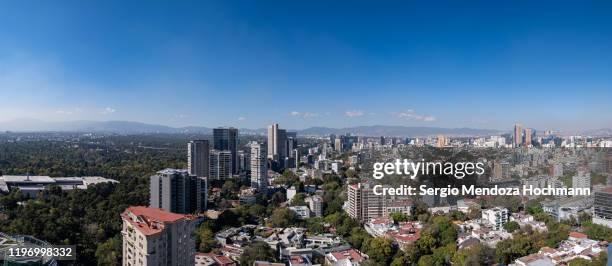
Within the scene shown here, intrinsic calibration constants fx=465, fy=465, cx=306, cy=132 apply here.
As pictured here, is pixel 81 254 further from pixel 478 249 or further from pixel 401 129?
pixel 401 129

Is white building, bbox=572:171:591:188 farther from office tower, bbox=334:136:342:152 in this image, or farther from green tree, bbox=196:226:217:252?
office tower, bbox=334:136:342:152

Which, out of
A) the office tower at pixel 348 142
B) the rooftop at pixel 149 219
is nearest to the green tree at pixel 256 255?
the rooftop at pixel 149 219

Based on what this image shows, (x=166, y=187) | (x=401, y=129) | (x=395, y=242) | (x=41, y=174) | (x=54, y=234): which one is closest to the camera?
(x=54, y=234)

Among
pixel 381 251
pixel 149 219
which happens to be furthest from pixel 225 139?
pixel 149 219

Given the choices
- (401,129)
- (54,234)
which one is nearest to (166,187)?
(54,234)

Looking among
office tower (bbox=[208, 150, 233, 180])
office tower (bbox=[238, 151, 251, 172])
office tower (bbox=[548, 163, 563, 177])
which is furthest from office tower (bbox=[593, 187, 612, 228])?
office tower (bbox=[238, 151, 251, 172])

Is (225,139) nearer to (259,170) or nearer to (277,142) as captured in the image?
(277,142)
